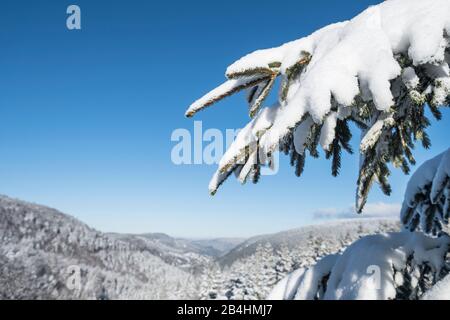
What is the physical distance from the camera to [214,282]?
34594 mm

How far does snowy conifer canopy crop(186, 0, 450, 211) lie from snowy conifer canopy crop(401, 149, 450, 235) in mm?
998

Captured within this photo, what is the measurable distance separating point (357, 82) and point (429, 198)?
8.45ft

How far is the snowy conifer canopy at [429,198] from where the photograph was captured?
3283mm

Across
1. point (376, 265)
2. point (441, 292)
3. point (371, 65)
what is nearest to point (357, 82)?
point (371, 65)

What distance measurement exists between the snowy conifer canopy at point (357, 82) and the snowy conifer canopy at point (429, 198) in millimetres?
998

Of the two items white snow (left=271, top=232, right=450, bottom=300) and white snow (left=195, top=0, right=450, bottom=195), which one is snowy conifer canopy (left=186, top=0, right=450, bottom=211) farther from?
white snow (left=271, top=232, right=450, bottom=300)

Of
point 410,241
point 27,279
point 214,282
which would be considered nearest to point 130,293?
point 27,279

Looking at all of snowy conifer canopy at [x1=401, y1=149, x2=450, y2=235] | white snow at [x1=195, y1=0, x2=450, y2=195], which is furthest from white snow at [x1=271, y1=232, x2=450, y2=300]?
white snow at [x1=195, y1=0, x2=450, y2=195]

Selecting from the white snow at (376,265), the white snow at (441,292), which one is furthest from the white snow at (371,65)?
the white snow at (376,265)

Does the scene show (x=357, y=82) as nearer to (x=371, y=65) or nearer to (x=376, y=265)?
→ (x=371, y=65)

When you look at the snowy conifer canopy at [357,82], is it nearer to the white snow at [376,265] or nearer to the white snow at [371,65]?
the white snow at [371,65]
